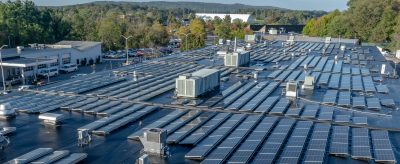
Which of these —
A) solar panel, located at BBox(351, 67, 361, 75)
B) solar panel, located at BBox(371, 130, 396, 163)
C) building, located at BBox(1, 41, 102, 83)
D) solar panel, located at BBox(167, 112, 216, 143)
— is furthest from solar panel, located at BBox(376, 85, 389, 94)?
building, located at BBox(1, 41, 102, 83)

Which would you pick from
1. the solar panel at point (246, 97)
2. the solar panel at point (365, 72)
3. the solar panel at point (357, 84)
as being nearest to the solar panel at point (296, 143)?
the solar panel at point (246, 97)

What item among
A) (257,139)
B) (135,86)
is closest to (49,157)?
(257,139)

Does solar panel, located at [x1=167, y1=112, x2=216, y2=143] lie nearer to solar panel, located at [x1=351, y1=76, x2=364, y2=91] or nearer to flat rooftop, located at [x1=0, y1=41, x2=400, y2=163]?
flat rooftop, located at [x1=0, y1=41, x2=400, y2=163]

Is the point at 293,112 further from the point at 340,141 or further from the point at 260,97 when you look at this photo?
the point at 340,141

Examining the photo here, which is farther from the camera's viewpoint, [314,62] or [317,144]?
[314,62]

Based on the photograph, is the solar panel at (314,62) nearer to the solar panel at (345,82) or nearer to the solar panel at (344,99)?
the solar panel at (345,82)

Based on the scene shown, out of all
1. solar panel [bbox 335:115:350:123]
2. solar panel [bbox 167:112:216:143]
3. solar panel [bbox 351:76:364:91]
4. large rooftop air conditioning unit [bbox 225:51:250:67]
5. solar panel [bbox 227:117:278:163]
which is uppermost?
large rooftop air conditioning unit [bbox 225:51:250:67]
